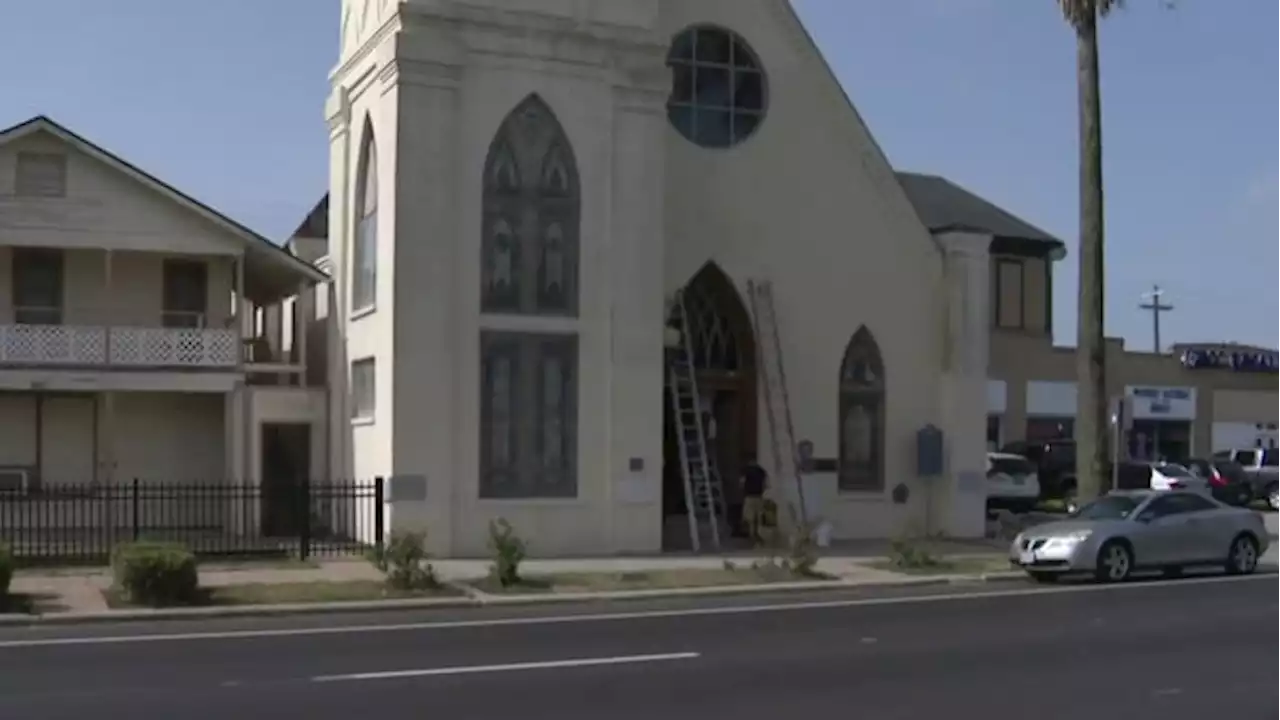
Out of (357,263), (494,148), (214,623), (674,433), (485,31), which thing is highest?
(485,31)

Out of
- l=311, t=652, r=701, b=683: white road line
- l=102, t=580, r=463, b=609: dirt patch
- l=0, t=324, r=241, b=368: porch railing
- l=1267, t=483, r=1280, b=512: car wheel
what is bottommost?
l=1267, t=483, r=1280, b=512: car wheel

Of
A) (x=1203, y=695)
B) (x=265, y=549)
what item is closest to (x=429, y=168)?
(x=265, y=549)

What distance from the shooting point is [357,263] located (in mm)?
28031

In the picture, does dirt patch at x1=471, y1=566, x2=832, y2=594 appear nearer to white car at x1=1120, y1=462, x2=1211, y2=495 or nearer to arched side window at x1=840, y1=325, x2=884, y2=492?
arched side window at x1=840, y1=325, x2=884, y2=492

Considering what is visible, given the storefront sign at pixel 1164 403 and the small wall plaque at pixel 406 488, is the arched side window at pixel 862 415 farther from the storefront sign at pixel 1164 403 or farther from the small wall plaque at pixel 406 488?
the storefront sign at pixel 1164 403

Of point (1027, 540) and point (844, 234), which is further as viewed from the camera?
point (844, 234)

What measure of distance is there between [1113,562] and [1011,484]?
14.3 metres

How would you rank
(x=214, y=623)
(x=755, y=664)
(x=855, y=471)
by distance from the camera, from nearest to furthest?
(x=755, y=664)
(x=214, y=623)
(x=855, y=471)

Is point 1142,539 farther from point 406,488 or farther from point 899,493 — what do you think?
point 406,488

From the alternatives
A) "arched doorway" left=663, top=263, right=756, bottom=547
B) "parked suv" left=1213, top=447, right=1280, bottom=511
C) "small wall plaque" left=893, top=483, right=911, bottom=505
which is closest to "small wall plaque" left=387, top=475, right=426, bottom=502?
"arched doorway" left=663, top=263, right=756, bottom=547

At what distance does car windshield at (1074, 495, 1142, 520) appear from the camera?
79.4ft

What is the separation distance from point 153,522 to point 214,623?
10.3 meters

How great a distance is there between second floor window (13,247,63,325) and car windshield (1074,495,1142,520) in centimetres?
1764

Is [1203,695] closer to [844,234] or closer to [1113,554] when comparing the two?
[1113,554]
